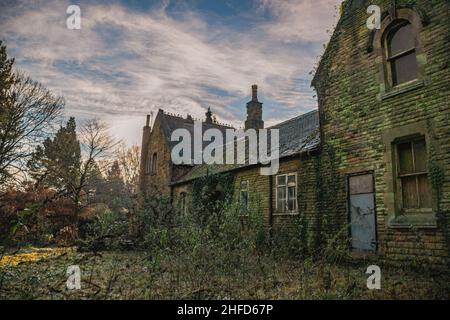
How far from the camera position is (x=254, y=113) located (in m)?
22.3

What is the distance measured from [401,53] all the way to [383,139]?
8.55ft

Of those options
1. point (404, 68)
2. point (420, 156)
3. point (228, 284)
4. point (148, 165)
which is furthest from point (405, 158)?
point (148, 165)

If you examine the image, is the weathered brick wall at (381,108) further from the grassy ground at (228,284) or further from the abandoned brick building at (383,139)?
the grassy ground at (228,284)

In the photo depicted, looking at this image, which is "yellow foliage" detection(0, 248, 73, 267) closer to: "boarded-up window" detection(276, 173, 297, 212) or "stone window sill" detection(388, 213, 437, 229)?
"boarded-up window" detection(276, 173, 297, 212)

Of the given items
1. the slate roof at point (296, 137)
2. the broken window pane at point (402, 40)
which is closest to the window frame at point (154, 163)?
the slate roof at point (296, 137)

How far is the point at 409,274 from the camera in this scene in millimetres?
7543

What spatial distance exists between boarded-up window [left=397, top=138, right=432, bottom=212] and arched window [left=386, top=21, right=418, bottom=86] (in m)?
2.01

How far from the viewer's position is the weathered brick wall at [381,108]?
25.5ft

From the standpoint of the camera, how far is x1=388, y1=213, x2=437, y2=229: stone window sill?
7644 mm

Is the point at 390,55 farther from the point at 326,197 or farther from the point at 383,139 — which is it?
the point at 326,197

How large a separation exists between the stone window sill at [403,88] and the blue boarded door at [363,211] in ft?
7.87

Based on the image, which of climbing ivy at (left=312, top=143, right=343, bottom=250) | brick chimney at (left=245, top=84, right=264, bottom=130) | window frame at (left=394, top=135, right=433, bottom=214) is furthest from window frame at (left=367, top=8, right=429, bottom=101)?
brick chimney at (left=245, top=84, right=264, bottom=130)
